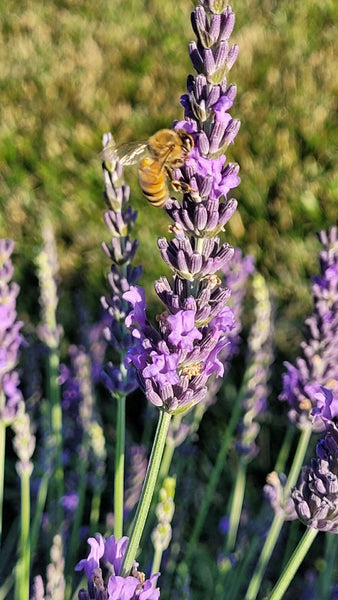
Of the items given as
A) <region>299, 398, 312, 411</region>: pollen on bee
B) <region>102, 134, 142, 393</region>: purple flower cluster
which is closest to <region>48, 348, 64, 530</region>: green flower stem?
<region>102, 134, 142, 393</region>: purple flower cluster

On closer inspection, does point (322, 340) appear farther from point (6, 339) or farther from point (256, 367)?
point (6, 339)

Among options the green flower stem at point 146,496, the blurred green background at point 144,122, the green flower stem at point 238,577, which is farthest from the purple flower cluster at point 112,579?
the blurred green background at point 144,122

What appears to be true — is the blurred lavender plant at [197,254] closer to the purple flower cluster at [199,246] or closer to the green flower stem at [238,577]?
the purple flower cluster at [199,246]

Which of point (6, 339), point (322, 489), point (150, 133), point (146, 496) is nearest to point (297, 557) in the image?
point (322, 489)

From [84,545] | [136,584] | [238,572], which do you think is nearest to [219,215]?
[136,584]

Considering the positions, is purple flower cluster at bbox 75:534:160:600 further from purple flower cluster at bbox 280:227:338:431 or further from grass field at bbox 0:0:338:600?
grass field at bbox 0:0:338:600

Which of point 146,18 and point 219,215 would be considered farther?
point 146,18

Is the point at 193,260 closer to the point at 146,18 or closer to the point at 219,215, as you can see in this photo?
the point at 219,215
